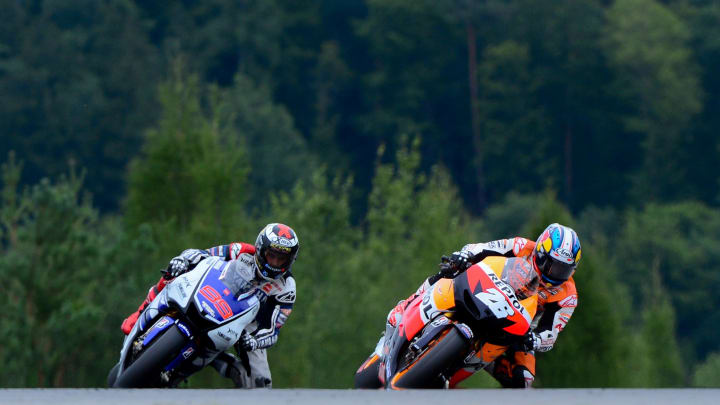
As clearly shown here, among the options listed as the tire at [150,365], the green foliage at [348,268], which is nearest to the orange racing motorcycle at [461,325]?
the tire at [150,365]

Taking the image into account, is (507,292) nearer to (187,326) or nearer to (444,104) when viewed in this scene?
(187,326)

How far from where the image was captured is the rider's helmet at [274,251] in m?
11.4

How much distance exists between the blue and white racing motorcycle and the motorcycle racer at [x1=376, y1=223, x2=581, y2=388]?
4.19ft

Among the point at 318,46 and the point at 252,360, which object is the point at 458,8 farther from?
the point at 252,360

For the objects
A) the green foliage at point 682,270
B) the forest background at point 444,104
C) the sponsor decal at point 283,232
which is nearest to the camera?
the sponsor decal at point 283,232

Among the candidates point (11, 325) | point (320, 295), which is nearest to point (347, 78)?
point (320, 295)

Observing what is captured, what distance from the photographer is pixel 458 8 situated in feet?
328

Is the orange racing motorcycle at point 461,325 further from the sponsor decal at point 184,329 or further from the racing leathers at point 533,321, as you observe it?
the sponsor decal at point 184,329

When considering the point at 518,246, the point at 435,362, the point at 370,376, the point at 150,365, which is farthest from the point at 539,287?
the point at 150,365

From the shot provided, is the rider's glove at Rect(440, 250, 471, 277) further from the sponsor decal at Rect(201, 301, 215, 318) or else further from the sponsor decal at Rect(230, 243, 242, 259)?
the sponsor decal at Rect(201, 301, 215, 318)

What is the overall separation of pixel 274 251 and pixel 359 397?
368 centimetres

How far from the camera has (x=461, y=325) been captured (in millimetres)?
10578

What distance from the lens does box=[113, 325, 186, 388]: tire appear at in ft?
34.9

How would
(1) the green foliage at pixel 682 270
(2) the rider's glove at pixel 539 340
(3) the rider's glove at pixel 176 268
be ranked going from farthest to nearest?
(1) the green foliage at pixel 682 270, (3) the rider's glove at pixel 176 268, (2) the rider's glove at pixel 539 340
